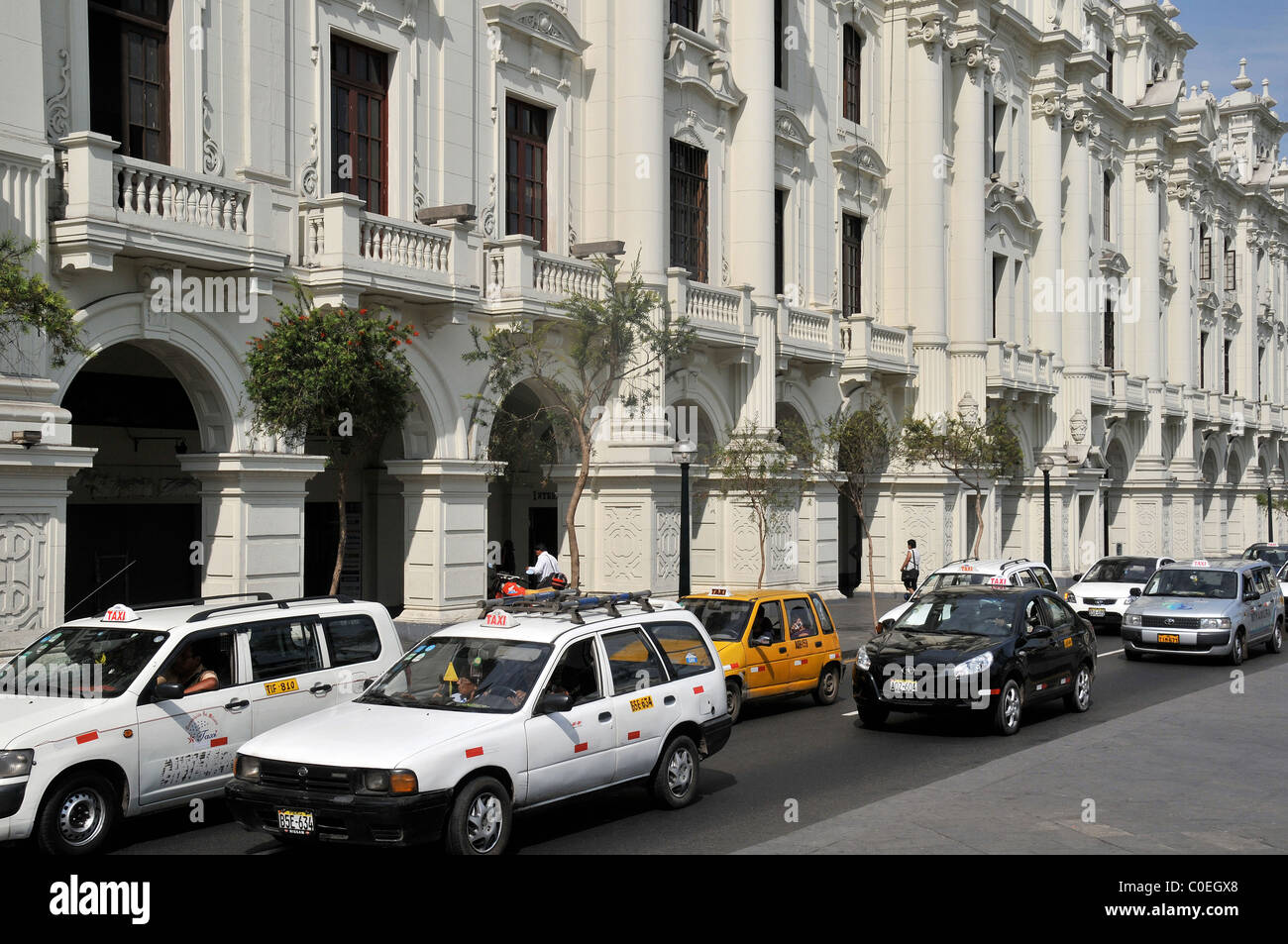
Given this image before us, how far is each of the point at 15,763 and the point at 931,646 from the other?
32.8 feet

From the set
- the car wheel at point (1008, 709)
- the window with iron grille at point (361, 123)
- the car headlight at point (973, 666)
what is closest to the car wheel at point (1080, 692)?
the car wheel at point (1008, 709)

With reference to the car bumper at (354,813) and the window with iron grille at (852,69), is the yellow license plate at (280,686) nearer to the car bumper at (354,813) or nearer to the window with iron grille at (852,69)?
the car bumper at (354,813)

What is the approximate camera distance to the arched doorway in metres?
21.6

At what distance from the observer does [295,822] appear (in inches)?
359

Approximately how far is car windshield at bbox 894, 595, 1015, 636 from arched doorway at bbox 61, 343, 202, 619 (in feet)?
37.9

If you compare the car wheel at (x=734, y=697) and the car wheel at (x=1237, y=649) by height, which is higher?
the car wheel at (x=734, y=697)

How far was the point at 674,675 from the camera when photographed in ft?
38.5

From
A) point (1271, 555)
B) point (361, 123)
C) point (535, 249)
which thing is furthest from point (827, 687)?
point (1271, 555)

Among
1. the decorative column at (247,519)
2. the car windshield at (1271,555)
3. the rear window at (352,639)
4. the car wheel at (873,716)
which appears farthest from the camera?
the car windshield at (1271,555)

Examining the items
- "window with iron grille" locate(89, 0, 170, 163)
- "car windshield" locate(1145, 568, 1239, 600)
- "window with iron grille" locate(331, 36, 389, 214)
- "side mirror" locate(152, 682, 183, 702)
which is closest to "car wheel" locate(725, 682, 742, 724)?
"side mirror" locate(152, 682, 183, 702)

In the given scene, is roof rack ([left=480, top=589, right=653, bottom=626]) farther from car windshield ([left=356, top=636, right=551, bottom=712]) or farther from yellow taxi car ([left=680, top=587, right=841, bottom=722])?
yellow taxi car ([left=680, top=587, right=841, bottom=722])

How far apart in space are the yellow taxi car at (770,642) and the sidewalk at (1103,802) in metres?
3.77

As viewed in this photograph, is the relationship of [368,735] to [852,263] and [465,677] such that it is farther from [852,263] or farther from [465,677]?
[852,263]

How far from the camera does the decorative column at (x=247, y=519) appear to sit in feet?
60.8
